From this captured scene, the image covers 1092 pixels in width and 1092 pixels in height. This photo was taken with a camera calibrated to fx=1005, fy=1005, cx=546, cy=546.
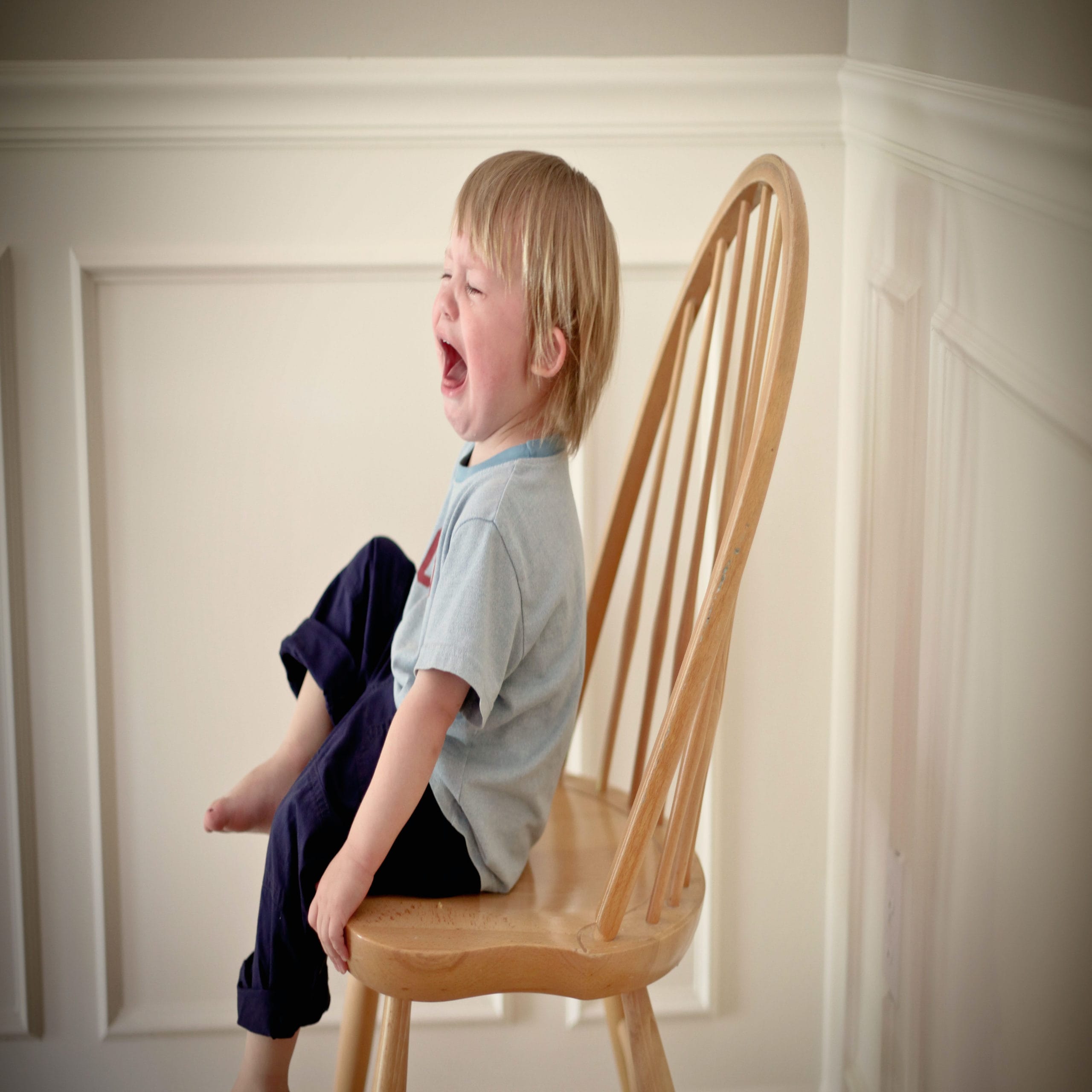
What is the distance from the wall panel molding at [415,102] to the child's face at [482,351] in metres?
0.35

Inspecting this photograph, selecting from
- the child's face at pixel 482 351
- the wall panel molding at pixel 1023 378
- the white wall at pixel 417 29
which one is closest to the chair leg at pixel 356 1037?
the child's face at pixel 482 351

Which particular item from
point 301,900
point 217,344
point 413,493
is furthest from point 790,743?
point 217,344

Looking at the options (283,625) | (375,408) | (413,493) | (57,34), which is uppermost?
(57,34)

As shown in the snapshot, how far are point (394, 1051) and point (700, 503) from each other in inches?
20.5

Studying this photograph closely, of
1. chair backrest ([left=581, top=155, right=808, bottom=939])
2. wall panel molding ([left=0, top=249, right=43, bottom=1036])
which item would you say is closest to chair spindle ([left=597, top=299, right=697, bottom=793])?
chair backrest ([left=581, top=155, right=808, bottom=939])

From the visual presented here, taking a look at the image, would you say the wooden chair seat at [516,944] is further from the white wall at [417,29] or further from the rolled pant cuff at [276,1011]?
the white wall at [417,29]

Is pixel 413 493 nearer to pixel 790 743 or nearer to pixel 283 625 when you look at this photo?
pixel 283 625

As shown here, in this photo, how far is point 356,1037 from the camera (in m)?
0.88

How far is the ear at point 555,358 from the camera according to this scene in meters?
0.82

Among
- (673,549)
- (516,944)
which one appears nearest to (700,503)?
(673,549)

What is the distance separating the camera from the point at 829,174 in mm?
1124

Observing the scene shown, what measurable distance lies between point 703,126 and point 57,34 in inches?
28.4

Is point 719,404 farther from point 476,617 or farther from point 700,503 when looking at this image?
point 476,617

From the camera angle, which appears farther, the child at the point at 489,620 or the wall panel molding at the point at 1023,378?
the child at the point at 489,620
